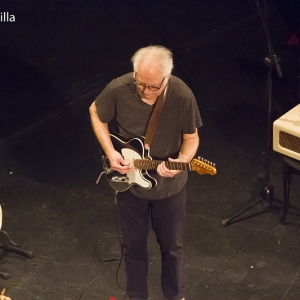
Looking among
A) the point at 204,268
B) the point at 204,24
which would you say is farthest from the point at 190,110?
the point at 204,24

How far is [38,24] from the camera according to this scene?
5859 mm

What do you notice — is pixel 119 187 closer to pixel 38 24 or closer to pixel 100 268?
pixel 100 268

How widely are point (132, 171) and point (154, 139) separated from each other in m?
0.23

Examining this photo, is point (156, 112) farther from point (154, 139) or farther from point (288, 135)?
point (288, 135)

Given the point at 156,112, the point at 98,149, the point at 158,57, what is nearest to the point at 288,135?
the point at 156,112

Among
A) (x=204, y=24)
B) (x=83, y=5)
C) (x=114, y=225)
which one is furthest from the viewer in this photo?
(x=204, y=24)

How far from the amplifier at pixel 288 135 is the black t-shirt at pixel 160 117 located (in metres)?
0.92

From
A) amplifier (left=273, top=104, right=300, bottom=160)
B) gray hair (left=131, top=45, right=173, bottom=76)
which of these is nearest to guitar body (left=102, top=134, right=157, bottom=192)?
gray hair (left=131, top=45, right=173, bottom=76)

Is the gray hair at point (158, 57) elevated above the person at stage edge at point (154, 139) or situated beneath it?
elevated above

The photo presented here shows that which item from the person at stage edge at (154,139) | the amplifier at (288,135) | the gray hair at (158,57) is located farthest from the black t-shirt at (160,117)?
the amplifier at (288,135)

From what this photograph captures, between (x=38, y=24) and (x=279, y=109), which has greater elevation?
(x=38, y=24)

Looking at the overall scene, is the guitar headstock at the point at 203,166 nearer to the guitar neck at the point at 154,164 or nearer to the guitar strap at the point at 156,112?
the guitar neck at the point at 154,164

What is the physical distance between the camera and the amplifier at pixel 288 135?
3740mm

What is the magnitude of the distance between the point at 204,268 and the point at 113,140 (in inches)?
50.1
